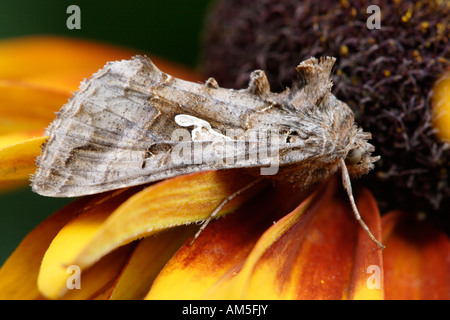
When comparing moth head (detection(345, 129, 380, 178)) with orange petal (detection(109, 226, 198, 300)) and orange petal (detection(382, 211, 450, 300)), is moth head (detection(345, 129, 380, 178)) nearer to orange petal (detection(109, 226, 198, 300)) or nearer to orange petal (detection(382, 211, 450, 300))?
orange petal (detection(382, 211, 450, 300))

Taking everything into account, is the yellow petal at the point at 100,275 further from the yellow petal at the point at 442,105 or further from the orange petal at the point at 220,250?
the yellow petal at the point at 442,105

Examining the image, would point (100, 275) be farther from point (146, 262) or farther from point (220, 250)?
point (220, 250)

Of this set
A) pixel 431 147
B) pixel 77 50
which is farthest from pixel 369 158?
pixel 77 50

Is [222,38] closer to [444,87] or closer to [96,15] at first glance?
[96,15]

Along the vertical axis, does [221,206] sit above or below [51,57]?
below

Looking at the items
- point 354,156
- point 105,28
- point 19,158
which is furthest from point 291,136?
point 105,28

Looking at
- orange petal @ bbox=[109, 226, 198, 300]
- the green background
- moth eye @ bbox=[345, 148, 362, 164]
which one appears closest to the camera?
orange petal @ bbox=[109, 226, 198, 300]

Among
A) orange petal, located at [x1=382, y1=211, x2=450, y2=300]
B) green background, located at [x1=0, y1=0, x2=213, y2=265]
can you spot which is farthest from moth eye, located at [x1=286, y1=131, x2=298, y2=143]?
green background, located at [x1=0, y1=0, x2=213, y2=265]
